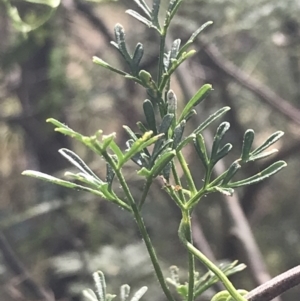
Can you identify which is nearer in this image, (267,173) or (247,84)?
(267,173)

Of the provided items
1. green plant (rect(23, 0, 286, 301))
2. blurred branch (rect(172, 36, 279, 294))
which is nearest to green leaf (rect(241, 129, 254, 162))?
green plant (rect(23, 0, 286, 301))

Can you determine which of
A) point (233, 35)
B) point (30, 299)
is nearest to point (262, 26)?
point (233, 35)

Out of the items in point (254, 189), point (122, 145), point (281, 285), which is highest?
point (122, 145)

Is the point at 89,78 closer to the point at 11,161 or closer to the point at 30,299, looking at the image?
the point at 11,161

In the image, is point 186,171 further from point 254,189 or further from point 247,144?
point 254,189

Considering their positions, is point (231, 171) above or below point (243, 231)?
below

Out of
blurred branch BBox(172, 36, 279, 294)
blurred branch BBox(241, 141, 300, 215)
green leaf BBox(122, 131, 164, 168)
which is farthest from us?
blurred branch BBox(241, 141, 300, 215)

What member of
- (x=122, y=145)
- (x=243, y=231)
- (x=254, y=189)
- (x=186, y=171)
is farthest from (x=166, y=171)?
(x=122, y=145)

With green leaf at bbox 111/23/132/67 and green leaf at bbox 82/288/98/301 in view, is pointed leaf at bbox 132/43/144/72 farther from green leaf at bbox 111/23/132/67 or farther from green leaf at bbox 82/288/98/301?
green leaf at bbox 82/288/98/301

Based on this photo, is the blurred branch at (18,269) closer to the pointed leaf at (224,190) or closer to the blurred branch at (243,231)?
the blurred branch at (243,231)
